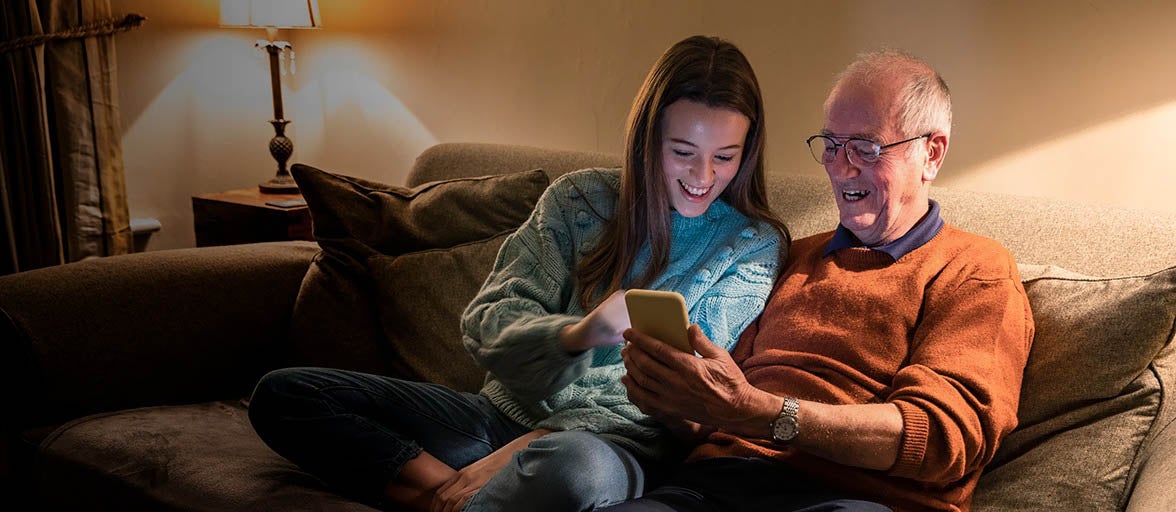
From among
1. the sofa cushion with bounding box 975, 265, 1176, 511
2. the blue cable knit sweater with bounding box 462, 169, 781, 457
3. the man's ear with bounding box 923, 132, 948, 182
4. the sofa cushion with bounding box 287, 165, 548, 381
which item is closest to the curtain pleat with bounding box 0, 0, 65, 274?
the sofa cushion with bounding box 287, 165, 548, 381

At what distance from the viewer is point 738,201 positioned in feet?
5.41

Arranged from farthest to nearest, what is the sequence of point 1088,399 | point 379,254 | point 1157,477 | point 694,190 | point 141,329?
point 379,254 < point 141,329 < point 694,190 < point 1088,399 < point 1157,477

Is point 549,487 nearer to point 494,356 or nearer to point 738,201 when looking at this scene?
point 494,356

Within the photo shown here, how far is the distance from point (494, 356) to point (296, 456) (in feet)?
1.16

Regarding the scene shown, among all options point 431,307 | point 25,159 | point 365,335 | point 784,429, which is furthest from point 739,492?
point 25,159

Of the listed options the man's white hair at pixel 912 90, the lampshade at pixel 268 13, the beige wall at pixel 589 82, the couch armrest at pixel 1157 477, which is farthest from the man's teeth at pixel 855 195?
the lampshade at pixel 268 13

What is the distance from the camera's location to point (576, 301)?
1646 millimetres

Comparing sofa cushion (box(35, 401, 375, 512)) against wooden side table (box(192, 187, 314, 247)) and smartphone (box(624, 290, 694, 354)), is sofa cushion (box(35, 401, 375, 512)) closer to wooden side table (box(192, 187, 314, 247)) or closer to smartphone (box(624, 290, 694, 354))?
smartphone (box(624, 290, 694, 354))

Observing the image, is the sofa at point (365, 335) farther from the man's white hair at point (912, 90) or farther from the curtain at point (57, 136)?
the curtain at point (57, 136)

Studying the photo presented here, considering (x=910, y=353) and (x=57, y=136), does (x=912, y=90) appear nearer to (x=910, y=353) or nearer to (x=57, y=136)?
(x=910, y=353)

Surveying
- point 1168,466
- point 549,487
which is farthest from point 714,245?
point 1168,466

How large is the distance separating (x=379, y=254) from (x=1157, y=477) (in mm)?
1406

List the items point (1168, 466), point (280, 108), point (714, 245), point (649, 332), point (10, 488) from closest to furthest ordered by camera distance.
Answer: point (1168, 466) < point (649, 332) < point (714, 245) < point (10, 488) < point (280, 108)

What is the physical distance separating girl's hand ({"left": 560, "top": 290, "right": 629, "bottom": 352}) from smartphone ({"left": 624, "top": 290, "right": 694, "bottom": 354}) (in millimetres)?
66
